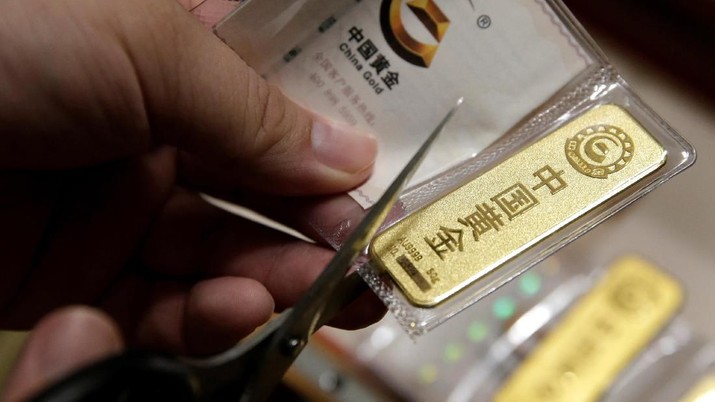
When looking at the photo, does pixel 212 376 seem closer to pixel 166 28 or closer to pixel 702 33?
pixel 166 28

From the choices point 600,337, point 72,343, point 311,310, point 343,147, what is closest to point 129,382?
point 72,343

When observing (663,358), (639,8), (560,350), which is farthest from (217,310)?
(639,8)

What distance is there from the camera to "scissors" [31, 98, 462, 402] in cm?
25

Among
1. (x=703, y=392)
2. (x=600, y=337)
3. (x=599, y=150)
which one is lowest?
(x=703, y=392)

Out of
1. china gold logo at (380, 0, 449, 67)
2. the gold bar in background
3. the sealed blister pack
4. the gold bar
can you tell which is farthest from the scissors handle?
the gold bar in background

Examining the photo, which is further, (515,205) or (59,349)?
(515,205)

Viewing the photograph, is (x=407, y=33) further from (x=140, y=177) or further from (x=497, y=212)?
(x=140, y=177)

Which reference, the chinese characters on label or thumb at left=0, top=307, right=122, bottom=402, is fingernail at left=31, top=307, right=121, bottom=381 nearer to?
thumb at left=0, top=307, right=122, bottom=402

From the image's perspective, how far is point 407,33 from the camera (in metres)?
0.47

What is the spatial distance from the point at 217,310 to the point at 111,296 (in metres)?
0.16

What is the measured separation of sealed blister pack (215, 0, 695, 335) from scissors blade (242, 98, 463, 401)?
0.04m

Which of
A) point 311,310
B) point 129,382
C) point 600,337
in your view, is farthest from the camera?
point 600,337

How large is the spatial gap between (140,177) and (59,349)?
318 millimetres

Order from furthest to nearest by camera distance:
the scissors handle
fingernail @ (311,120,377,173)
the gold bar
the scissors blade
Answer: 1. the gold bar
2. fingernail @ (311,120,377,173)
3. the scissors blade
4. the scissors handle
